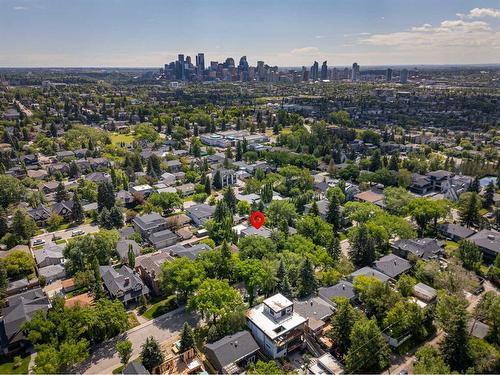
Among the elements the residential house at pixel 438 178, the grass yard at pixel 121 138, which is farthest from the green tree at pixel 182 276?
the grass yard at pixel 121 138

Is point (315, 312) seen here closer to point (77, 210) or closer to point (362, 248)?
point (362, 248)

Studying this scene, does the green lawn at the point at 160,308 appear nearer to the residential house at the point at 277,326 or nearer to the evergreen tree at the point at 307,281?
the residential house at the point at 277,326

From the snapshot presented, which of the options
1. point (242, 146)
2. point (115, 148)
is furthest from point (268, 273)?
point (115, 148)

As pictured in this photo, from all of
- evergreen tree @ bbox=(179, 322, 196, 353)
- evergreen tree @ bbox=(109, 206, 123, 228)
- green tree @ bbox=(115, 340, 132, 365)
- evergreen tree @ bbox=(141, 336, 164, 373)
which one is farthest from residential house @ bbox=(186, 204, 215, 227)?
evergreen tree @ bbox=(141, 336, 164, 373)

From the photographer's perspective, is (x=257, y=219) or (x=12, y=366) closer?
(x=12, y=366)

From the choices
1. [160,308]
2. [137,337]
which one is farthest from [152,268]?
[137,337]

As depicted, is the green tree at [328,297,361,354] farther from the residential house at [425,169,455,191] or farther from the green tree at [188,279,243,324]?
the residential house at [425,169,455,191]

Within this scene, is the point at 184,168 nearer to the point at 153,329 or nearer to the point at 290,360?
the point at 153,329
